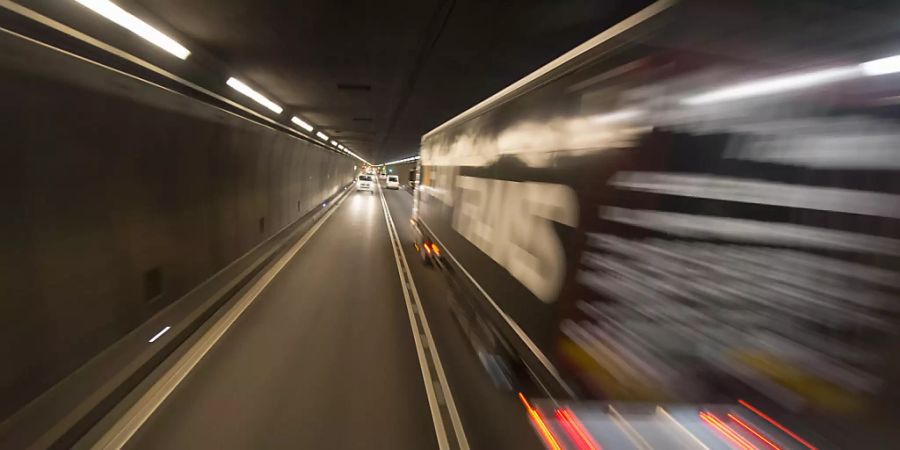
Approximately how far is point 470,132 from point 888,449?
5309 mm

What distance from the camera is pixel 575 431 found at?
84.4 inches

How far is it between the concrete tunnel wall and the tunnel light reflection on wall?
222 centimetres

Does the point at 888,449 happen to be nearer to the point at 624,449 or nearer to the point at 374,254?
the point at 624,449

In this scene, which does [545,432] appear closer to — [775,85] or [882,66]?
[775,85]

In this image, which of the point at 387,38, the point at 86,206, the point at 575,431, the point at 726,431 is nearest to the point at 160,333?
the point at 86,206

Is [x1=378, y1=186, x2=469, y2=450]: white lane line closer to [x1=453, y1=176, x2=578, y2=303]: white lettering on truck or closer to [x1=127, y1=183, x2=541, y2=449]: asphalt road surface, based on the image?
[x1=127, y1=183, x2=541, y2=449]: asphalt road surface

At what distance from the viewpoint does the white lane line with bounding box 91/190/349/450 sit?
3.46 m

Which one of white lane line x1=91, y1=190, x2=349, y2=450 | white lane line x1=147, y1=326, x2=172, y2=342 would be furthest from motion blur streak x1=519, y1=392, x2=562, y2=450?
white lane line x1=147, y1=326, x2=172, y2=342

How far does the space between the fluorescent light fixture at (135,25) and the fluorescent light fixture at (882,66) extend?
19.5ft

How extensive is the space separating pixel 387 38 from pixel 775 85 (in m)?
5.48

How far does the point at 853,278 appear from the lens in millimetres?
1228

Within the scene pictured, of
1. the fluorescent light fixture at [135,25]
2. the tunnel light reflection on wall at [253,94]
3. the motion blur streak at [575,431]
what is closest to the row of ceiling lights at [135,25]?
the fluorescent light fixture at [135,25]

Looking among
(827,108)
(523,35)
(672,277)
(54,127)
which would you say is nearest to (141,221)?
(54,127)

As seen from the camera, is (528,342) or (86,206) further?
(86,206)
